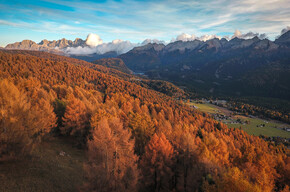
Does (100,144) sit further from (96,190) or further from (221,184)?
(221,184)

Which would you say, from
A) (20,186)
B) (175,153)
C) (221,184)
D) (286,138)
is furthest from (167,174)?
(286,138)

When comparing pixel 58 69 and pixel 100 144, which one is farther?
pixel 58 69

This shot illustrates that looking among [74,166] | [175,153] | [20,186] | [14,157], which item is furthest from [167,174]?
[14,157]

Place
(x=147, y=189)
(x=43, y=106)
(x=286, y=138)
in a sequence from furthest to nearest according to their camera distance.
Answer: (x=286, y=138), (x=43, y=106), (x=147, y=189)

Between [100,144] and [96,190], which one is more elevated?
[100,144]

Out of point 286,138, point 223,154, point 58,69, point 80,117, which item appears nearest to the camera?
point 223,154

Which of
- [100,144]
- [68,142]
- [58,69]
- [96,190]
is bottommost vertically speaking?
[68,142]

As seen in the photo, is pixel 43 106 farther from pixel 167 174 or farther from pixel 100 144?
pixel 167 174
